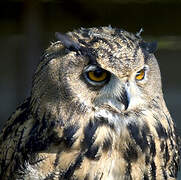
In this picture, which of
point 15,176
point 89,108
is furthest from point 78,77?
point 15,176

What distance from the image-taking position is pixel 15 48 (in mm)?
4707

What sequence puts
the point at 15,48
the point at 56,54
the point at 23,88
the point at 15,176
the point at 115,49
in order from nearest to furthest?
the point at 115,49
the point at 56,54
the point at 15,176
the point at 23,88
the point at 15,48

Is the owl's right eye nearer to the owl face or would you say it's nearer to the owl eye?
the owl face

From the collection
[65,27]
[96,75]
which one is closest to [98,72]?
[96,75]

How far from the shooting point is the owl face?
184 centimetres

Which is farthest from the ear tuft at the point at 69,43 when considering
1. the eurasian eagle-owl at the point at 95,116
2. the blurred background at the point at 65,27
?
the blurred background at the point at 65,27

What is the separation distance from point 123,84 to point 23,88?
2.62 m

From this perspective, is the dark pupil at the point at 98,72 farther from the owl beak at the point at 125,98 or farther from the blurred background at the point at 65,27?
the blurred background at the point at 65,27

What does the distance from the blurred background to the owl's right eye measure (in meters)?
2.33

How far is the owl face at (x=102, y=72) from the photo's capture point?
1.84 metres

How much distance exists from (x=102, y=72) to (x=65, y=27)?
106 inches

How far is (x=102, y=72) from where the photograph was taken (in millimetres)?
1855

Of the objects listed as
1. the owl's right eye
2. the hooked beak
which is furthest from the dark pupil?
the hooked beak

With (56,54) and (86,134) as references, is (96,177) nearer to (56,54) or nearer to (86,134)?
(86,134)
